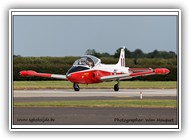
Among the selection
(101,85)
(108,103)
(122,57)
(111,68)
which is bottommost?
(108,103)

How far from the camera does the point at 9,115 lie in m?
23.0

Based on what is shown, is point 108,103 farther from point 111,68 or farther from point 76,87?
point 76,87

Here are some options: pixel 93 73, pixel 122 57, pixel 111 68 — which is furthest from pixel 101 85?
pixel 122 57

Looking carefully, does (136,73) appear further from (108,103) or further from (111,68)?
(108,103)

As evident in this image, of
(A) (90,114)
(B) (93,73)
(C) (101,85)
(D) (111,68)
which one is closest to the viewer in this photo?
(A) (90,114)

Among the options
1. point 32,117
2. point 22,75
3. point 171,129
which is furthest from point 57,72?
point 171,129

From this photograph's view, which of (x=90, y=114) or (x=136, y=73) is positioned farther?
(x=136, y=73)

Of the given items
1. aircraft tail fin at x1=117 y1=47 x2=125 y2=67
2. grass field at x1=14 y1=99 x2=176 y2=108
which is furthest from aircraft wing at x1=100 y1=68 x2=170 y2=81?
grass field at x1=14 y1=99 x2=176 y2=108

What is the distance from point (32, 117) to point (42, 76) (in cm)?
1044

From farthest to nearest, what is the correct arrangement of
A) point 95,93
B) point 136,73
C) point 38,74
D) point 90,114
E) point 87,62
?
point 87,62 < point 95,93 < point 136,73 < point 38,74 < point 90,114

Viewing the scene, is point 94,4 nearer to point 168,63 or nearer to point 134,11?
point 134,11

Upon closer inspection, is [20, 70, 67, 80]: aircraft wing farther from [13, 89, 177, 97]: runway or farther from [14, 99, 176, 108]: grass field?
[14, 99, 176, 108]: grass field

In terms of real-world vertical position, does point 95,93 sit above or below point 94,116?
above

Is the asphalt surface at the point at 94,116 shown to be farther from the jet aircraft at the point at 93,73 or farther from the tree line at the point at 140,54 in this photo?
the jet aircraft at the point at 93,73
